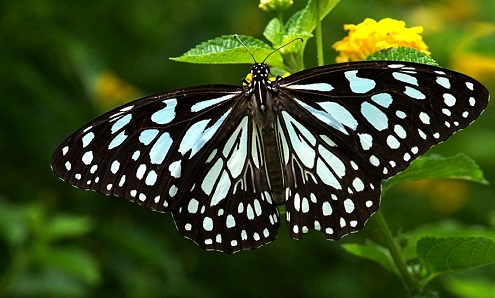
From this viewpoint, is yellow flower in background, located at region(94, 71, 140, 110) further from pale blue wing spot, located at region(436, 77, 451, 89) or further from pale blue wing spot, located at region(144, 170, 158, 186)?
pale blue wing spot, located at region(436, 77, 451, 89)

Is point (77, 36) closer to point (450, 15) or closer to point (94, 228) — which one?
point (94, 228)

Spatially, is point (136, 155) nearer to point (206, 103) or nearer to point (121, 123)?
point (121, 123)

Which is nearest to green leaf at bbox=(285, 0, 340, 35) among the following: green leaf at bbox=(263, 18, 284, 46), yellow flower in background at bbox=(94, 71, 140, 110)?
green leaf at bbox=(263, 18, 284, 46)

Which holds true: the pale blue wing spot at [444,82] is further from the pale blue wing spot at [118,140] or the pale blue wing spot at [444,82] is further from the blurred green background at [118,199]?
the blurred green background at [118,199]

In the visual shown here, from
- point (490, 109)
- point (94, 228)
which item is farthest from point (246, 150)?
point (490, 109)

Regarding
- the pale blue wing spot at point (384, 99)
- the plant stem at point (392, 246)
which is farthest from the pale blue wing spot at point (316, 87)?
the plant stem at point (392, 246)

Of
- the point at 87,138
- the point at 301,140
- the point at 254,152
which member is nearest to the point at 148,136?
the point at 87,138

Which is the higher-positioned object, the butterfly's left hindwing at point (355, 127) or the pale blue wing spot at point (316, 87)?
the pale blue wing spot at point (316, 87)
